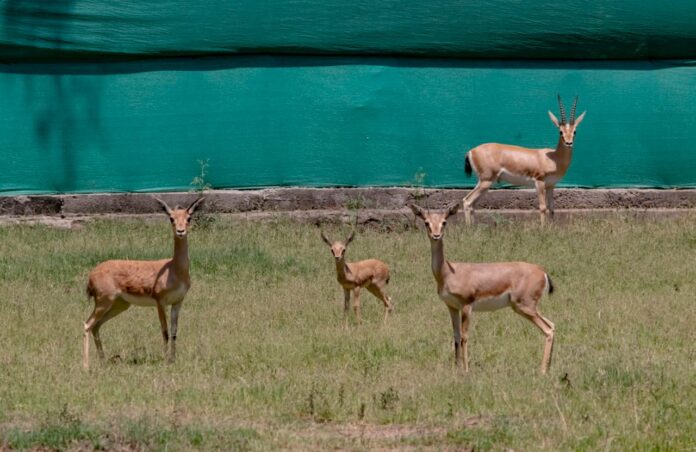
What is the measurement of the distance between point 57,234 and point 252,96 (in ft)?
10.4

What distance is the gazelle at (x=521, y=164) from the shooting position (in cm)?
1703

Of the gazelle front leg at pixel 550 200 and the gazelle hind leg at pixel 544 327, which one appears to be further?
the gazelle front leg at pixel 550 200

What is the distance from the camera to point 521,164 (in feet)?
56.2

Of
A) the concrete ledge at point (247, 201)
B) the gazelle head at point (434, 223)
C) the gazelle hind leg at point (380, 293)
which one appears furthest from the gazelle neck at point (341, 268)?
the concrete ledge at point (247, 201)

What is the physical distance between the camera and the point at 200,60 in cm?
1759

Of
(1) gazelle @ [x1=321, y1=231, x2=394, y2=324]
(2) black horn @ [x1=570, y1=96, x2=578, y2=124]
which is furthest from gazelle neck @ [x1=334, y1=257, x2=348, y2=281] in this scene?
(2) black horn @ [x1=570, y1=96, x2=578, y2=124]

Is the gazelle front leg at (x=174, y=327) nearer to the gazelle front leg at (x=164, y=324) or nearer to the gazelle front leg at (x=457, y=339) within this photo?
the gazelle front leg at (x=164, y=324)

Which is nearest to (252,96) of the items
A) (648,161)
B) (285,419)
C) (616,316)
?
(648,161)

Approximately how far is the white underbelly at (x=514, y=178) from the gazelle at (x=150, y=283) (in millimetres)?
7452

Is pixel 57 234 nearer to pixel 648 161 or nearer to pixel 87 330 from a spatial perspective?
pixel 87 330

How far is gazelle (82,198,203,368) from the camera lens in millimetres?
10273

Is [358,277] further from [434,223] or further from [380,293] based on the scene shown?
[434,223]

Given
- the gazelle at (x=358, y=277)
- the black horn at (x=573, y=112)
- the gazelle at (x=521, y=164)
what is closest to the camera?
the gazelle at (x=358, y=277)

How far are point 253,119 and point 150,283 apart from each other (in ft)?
24.8
